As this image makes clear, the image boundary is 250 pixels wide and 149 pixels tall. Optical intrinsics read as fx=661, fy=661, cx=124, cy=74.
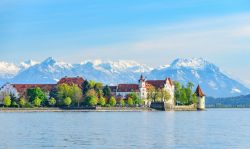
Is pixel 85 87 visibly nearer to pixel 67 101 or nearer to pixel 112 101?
pixel 112 101

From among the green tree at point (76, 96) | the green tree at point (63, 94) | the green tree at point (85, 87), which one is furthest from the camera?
the green tree at point (85, 87)

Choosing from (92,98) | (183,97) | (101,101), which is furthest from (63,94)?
(183,97)

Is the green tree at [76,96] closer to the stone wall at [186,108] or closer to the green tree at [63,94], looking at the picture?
the green tree at [63,94]

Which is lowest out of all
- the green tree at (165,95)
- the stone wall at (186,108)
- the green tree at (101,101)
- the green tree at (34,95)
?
the stone wall at (186,108)

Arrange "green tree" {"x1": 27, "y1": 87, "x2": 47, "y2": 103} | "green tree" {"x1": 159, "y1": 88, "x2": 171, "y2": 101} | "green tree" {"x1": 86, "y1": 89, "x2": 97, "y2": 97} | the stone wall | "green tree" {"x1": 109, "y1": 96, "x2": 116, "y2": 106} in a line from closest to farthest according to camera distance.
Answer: "green tree" {"x1": 27, "y1": 87, "x2": 47, "y2": 103} → "green tree" {"x1": 86, "y1": 89, "x2": 97, "y2": 97} → "green tree" {"x1": 109, "y1": 96, "x2": 116, "y2": 106} → "green tree" {"x1": 159, "y1": 88, "x2": 171, "y2": 101} → the stone wall

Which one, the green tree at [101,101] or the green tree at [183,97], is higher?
the green tree at [183,97]

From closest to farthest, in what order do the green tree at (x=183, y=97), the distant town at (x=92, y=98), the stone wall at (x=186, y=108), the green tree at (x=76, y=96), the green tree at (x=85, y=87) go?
the distant town at (x=92, y=98), the green tree at (x=76, y=96), the green tree at (x=85, y=87), the stone wall at (x=186, y=108), the green tree at (x=183, y=97)

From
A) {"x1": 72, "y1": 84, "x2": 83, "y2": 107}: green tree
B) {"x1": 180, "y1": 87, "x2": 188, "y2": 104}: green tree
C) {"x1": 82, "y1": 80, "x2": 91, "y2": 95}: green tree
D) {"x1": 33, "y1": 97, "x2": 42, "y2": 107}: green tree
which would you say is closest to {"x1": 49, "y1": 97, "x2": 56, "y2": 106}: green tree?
{"x1": 33, "y1": 97, "x2": 42, "y2": 107}: green tree

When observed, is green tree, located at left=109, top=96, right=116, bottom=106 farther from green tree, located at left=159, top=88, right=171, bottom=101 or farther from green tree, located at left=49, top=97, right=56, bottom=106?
green tree, located at left=159, top=88, right=171, bottom=101

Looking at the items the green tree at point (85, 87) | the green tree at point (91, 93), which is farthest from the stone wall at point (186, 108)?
the green tree at point (91, 93)

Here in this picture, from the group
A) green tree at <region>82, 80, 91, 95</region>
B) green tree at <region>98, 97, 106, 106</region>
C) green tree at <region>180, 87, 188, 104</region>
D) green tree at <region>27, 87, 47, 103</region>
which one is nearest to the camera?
green tree at <region>27, 87, 47, 103</region>

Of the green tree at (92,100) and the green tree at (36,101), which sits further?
the green tree at (92,100)

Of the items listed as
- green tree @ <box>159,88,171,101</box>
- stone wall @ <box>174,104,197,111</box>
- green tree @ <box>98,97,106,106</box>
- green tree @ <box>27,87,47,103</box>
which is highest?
green tree @ <box>159,88,171,101</box>

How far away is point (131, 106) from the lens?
180m
